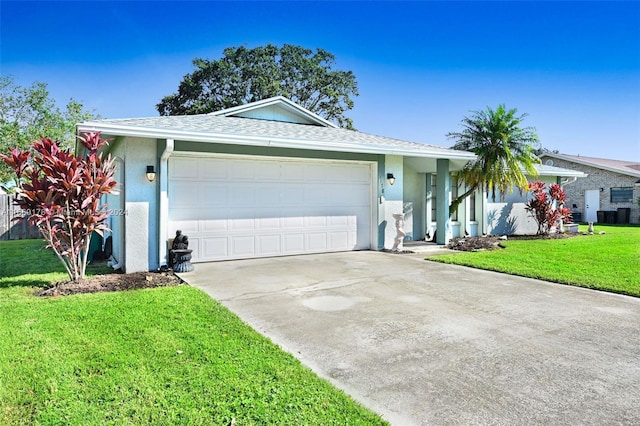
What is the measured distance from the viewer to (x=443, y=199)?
38.2 feet

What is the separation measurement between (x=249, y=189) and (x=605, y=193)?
24052mm

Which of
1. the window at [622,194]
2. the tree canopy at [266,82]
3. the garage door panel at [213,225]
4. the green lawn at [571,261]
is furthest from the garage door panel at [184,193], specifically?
the window at [622,194]

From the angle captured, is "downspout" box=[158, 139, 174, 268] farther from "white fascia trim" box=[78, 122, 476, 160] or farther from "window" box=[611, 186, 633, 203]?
"window" box=[611, 186, 633, 203]

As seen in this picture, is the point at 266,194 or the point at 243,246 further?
the point at 266,194

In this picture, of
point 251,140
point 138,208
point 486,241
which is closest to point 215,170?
point 251,140

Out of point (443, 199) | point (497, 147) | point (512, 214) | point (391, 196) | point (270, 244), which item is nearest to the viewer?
point (270, 244)

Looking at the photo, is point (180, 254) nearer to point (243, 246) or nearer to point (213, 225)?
point (213, 225)

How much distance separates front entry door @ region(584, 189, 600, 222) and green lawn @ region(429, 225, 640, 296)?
13.1 m

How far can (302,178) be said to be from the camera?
390 inches

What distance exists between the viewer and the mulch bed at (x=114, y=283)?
6012mm

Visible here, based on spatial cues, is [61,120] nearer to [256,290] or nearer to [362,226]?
[362,226]

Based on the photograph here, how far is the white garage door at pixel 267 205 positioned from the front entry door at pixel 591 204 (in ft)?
67.1

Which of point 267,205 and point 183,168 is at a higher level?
point 183,168

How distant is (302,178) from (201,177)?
8.34 ft
